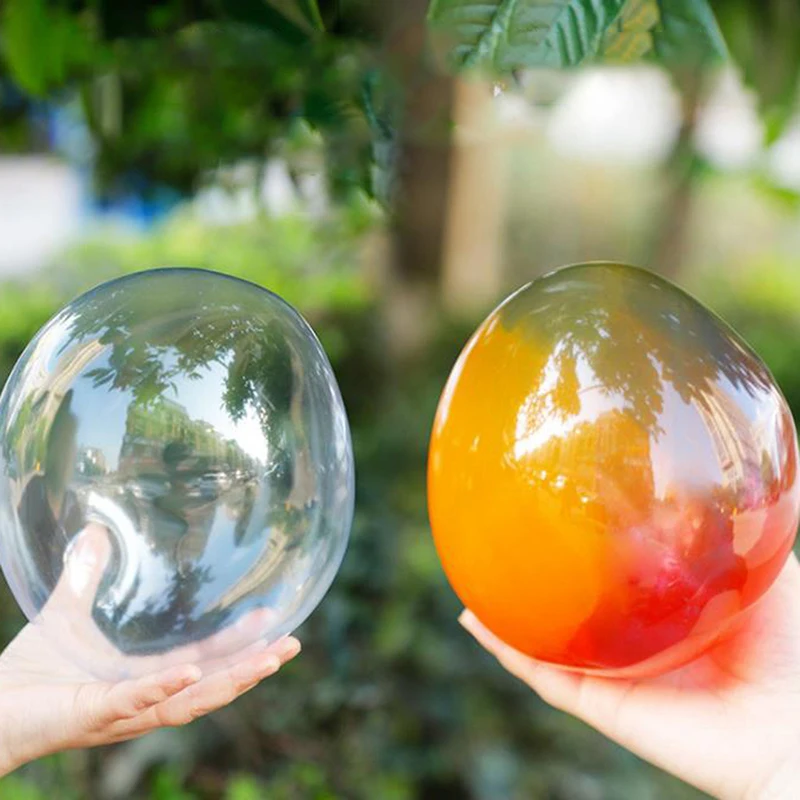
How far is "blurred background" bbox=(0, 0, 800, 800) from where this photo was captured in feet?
3.17

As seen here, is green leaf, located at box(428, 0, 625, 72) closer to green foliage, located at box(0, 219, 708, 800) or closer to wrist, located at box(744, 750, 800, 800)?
wrist, located at box(744, 750, 800, 800)

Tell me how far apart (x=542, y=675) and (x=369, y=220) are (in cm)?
119

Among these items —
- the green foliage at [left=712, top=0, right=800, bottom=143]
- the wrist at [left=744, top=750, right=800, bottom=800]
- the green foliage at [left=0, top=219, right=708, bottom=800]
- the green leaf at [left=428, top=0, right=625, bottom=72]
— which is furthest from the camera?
the green foliage at [left=0, top=219, right=708, bottom=800]

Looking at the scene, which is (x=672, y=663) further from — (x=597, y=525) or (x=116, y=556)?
(x=116, y=556)

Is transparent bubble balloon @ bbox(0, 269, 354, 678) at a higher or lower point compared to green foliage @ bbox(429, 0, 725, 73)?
lower

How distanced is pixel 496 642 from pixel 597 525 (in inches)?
8.6

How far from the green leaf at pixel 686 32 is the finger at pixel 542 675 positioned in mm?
473

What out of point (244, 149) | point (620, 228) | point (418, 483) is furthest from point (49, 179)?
point (244, 149)

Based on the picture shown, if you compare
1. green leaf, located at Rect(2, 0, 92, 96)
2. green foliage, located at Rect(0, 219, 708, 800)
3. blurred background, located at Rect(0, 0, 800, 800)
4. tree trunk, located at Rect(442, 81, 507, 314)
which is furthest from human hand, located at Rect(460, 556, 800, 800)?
tree trunk, located at Rect(442, 81, 507, 314)

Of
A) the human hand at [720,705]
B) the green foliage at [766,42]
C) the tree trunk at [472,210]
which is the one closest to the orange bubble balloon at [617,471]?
the human hand at [720,705]

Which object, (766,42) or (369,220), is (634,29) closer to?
(766,42)

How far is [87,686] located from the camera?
819mm

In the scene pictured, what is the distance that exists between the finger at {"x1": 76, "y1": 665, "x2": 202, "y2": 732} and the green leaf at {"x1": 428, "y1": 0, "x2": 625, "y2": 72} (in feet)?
1.43

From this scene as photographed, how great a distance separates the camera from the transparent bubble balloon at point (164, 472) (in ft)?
2.40
